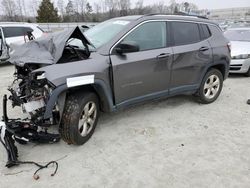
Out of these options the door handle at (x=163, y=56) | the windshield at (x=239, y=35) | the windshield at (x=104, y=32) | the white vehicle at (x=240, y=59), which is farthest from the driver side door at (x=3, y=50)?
the windshield at (x=239, y=35)

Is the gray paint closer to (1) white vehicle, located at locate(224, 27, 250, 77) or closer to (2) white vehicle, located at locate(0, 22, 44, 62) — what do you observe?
(1) white vehicle, located at locate(224, 27, 250, 77)

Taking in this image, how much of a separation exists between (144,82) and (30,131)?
1853 mm

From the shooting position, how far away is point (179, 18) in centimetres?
A: 491

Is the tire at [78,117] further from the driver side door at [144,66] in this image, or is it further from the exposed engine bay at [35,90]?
the driver side door at [144,66]

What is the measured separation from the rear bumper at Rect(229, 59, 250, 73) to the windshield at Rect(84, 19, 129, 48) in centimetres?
473

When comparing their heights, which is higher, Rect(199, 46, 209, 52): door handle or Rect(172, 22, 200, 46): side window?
Rect(172, 22, 200, 46): side window

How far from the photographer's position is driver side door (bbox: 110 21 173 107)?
13.1 feet

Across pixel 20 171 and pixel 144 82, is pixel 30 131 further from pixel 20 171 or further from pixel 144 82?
pixel 144 82

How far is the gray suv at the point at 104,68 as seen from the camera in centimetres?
343

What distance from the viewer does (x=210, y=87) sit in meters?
5.63

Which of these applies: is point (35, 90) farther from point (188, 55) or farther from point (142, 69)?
point (188, 55)

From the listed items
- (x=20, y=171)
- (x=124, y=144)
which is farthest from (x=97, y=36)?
(x=20, y=171)

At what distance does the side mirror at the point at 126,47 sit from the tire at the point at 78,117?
0.74 m

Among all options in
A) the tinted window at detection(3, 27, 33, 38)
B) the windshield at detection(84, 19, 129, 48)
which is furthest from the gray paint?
the tinted window at detection(3, 27, 33, 38)
